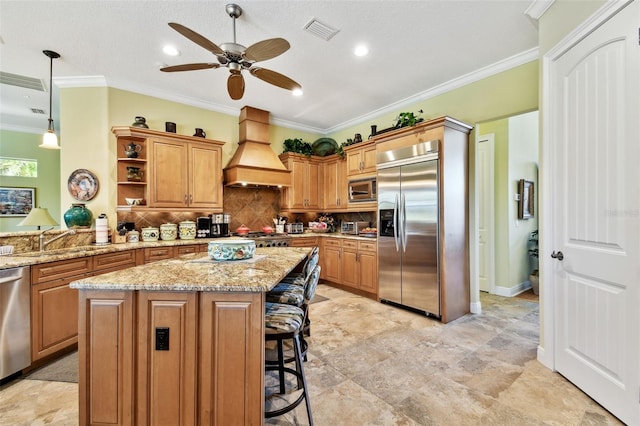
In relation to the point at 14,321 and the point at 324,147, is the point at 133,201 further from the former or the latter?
the point at 324,147

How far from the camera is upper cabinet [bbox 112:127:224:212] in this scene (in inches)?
148

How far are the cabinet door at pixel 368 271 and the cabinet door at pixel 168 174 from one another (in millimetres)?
2808

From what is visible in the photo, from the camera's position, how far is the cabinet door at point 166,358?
1445 millimetres

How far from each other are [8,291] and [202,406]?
A: 6.68 ft

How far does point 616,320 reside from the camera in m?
1.74

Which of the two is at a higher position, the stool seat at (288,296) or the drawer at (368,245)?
the drawer at (368,245)

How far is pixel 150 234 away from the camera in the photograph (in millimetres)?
3814

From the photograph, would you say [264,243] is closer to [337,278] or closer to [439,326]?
[337,278]

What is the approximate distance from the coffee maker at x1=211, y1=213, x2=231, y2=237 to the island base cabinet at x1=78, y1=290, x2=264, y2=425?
2.81 m

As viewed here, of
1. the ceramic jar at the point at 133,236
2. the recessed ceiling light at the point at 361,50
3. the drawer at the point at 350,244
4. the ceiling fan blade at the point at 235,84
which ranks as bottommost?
the drawer at the point at 350,244

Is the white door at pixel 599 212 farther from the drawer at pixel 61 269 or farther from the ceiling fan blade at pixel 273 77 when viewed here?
the drawer at pixel 61 269

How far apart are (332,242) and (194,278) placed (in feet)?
11.3

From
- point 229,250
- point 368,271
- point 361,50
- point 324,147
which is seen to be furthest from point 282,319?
point 324,147

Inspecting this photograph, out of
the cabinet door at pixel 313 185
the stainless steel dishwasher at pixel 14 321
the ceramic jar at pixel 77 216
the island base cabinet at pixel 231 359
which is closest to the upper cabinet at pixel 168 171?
the ceramic jar at pixel 77 216
